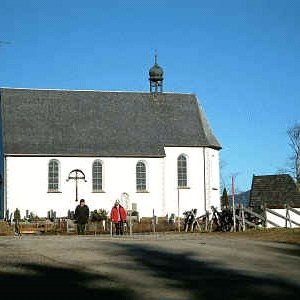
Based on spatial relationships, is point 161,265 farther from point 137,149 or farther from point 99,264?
point 137,149

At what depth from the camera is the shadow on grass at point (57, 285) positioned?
9188 millimetres

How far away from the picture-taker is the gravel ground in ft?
30.8

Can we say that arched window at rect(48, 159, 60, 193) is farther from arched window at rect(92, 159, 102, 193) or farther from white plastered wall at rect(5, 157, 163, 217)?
arched window at rect(92, 159, 102, 193)

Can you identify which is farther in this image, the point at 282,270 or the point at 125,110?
the point at 125,110

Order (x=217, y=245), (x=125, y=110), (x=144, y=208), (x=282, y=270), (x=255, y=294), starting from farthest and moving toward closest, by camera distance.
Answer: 1. (x=125, y=110)
2. (x=144, y=208)
3. (x=217, y=245)
4. (x=282, y=270)
5. (x=255, y=294)

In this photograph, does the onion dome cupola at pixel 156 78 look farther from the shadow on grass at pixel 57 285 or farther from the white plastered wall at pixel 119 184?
the shadow on grass at pixel 57 285

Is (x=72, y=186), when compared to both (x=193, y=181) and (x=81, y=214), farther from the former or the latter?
(x=81, y=214)

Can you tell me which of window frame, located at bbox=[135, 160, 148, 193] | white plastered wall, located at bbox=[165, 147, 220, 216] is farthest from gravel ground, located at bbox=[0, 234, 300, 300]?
white plastered wall, located at bbox=[165, 147, 220, 216]

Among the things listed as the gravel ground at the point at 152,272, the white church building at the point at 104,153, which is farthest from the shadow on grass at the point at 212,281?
the white church building at the point at 104,153

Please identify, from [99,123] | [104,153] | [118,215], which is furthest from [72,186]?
[118,215]

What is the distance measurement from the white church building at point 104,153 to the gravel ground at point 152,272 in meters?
32.2

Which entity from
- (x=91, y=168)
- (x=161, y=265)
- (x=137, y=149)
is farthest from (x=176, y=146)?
(x=161, y=265)

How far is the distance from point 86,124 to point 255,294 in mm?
44072

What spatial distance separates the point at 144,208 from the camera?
5119cm
